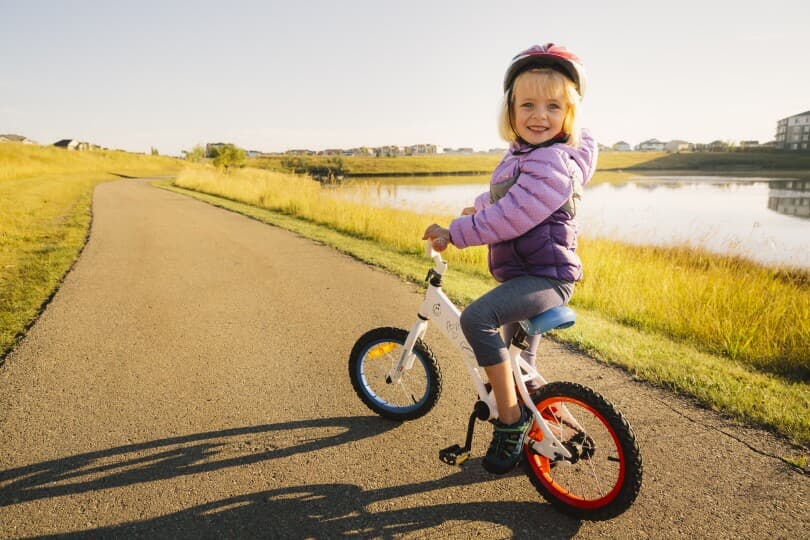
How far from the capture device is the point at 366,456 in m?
3.01

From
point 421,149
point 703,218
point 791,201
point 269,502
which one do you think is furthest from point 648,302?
point 421,149

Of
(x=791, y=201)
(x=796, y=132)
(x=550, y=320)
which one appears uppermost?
(x=796, y=132)

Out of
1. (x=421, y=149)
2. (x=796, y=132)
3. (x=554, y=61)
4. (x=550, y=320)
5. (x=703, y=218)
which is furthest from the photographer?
(x=421, y=149)

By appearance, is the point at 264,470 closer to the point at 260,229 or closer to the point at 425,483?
the point at 425,483

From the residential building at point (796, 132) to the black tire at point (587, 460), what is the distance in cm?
13282

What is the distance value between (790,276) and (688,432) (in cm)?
1001

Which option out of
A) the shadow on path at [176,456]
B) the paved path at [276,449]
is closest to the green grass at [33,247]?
the paved path at [276,449]

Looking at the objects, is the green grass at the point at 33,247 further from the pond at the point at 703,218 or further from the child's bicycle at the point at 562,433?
the pond at the point at 703,218

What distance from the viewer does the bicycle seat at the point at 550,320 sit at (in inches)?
91.0

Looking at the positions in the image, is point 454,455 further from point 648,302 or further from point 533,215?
point 648,302

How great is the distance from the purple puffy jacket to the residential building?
132870mm

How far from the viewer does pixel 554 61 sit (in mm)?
A: 2213

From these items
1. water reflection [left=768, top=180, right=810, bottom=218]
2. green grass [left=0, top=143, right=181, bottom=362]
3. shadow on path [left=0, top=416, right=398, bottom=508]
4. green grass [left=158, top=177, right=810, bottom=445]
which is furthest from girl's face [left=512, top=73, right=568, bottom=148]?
water reflection [left=768, top=180, right=810, bottom=218]

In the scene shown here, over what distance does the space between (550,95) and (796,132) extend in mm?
139744
